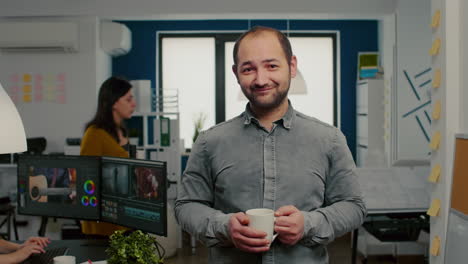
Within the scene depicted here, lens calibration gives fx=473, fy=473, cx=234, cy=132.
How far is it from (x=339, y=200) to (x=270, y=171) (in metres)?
0.20

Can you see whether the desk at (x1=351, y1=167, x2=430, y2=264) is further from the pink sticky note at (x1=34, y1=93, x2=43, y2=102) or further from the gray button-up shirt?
the pink sticky note at (x1=34, y1=93, x2=43, y2=102)

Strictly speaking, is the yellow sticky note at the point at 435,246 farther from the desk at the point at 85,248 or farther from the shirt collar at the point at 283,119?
the desk at the point at 85,248

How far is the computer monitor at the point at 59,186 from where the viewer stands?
2.30 metres

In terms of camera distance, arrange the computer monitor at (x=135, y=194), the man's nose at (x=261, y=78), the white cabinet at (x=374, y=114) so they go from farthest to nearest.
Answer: the white cabinet at (x=374, y=114) → the computer monitor at (x=135, y=194) → the man's nose at (x=261, y=78)

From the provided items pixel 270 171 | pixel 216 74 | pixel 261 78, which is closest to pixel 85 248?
pixel 270 171

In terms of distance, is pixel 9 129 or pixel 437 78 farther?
pixel 437 78

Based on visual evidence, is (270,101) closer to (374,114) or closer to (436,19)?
(436,19)

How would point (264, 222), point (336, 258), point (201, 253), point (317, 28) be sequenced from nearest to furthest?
point (264, 222) → point (336, 258) → point (201, 253) → point (317, 28)

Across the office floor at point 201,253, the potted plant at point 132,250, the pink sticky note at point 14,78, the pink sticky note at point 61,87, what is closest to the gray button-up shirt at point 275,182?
the potted plant at point 132,250

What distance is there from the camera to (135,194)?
2119 millimetres

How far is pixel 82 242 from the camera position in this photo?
225 cm

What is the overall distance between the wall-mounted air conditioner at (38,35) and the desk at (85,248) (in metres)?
3.72

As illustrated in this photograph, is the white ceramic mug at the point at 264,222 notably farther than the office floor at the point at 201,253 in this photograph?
No

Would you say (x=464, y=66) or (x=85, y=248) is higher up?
(x=464, y=66)
